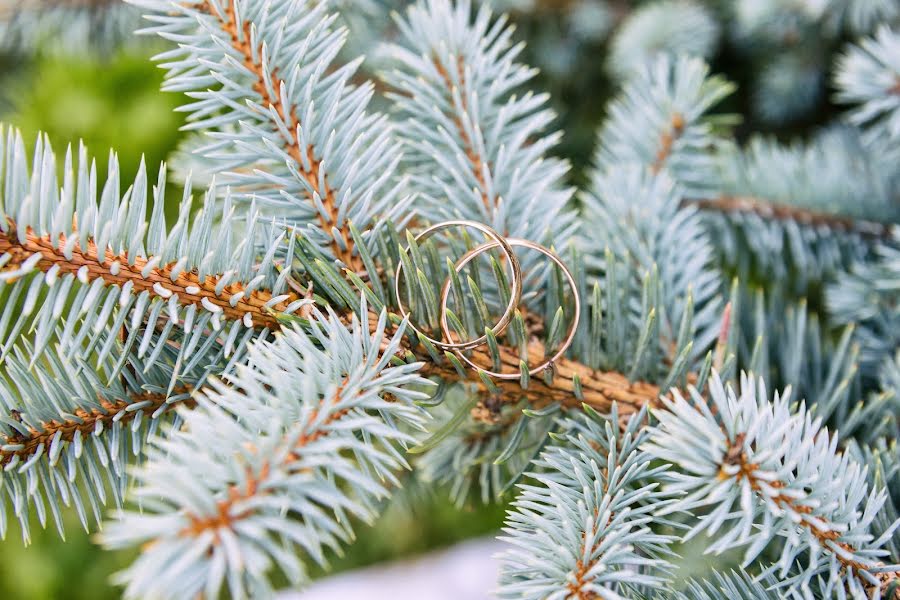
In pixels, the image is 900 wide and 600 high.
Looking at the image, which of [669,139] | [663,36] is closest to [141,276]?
[669,139]

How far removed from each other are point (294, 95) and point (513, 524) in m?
0.19

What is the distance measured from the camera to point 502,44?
1.08ft

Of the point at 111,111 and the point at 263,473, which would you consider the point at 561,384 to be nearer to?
the point at 263,473

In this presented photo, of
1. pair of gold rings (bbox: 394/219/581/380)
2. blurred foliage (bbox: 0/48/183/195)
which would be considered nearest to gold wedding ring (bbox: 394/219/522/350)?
pair of gold rings (bbox: 394/219/581/380)

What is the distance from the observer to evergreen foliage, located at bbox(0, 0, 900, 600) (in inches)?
8.0

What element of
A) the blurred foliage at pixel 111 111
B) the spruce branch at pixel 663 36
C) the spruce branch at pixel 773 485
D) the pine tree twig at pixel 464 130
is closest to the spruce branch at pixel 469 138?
the pine tree twig at pixel 464 130

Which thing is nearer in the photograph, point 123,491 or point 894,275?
point 123,491

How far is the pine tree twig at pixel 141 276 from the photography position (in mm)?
213

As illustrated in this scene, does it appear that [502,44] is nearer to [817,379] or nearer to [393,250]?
[393,250]

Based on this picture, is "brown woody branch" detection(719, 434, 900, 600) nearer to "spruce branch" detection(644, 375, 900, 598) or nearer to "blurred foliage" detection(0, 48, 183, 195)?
"spruce branch" detection(644, 375, 900, 598)

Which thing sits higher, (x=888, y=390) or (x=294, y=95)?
(x=294, y=95)

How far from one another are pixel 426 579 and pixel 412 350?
2.47 ft

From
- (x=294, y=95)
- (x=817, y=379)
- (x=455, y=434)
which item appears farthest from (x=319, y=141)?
(x=817, y=379)

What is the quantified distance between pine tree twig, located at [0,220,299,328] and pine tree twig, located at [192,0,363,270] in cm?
3
